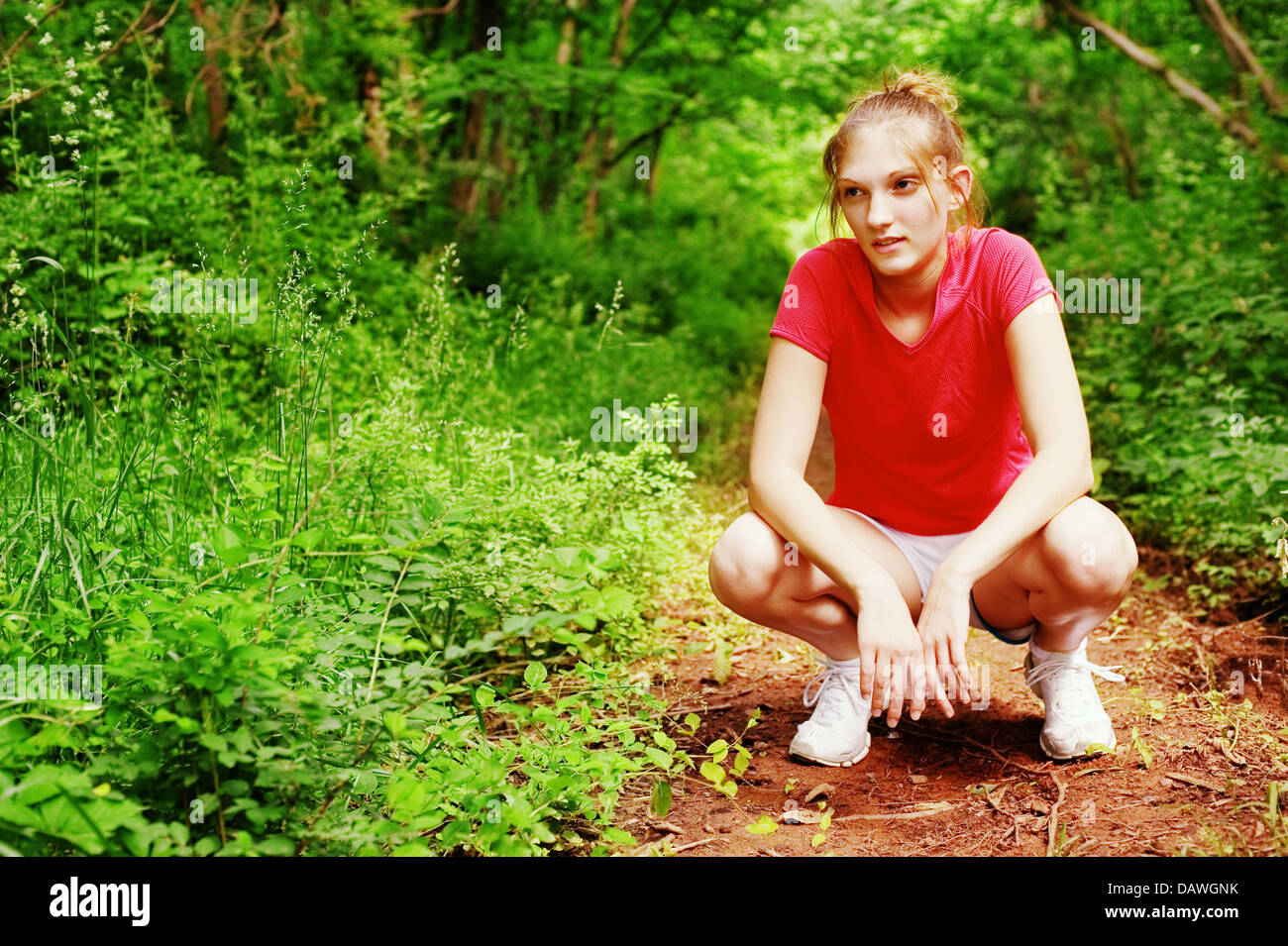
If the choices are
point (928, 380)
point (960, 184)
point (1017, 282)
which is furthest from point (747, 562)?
point (960, 184)

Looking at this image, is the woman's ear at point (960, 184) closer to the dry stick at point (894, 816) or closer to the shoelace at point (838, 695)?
the shoelace at point (838, 695)

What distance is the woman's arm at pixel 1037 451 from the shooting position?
214 centimetres

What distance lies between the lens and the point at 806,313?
2.47m

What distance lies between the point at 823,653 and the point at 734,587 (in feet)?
1.31

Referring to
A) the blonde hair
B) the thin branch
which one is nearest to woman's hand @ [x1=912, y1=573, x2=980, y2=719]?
the blonde hair

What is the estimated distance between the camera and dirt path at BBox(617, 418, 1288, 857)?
212cm

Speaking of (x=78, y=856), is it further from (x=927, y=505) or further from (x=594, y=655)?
(x=927, y=505)

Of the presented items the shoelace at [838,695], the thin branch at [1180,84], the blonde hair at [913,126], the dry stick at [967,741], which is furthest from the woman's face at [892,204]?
the thin branch at [1180,84]

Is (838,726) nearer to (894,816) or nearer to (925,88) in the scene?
(894,816)

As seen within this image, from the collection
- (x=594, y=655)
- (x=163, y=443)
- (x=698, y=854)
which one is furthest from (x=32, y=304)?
(x=698, y=854)

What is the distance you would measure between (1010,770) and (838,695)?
42cm

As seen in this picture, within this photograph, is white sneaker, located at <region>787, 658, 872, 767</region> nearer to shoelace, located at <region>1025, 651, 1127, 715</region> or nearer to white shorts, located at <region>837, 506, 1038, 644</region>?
white shorts, located at <region>837, 506, 1038, 644</region>
